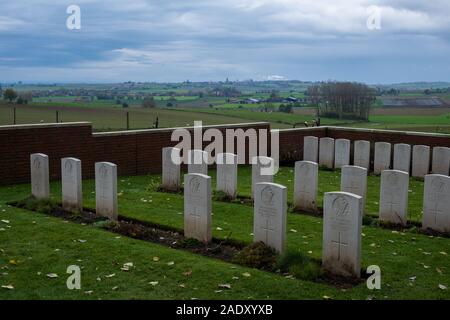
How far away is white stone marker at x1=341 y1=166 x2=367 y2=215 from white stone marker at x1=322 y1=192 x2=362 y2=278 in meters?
4.02

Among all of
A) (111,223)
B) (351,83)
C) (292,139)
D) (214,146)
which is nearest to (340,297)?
(111,223)

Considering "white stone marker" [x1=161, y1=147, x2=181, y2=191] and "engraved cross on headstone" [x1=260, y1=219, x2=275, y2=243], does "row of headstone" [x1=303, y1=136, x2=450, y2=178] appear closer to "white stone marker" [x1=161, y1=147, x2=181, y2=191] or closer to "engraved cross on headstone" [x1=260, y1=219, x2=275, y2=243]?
"white stone marker" [x1=161, y1=147, x2=181, y2=191]

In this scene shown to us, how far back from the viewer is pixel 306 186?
477 inches

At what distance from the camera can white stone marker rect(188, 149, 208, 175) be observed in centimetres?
1415

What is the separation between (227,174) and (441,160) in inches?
317

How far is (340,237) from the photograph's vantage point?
7816mm

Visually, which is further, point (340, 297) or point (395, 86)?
point (395, 86)

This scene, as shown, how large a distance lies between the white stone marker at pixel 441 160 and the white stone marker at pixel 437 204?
25.2ft

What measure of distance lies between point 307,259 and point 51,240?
→ 4.28 meters

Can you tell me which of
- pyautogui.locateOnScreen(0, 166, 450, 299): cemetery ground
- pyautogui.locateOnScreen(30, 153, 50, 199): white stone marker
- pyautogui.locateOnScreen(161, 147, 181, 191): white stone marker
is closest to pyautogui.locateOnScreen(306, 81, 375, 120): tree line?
pyautogui.locateOnScreen(161, 147, 181, 191): white stone marker

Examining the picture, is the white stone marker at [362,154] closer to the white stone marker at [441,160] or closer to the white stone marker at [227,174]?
the white stone marker at [441,160]

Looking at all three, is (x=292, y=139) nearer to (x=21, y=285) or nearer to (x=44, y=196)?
(x=44, y=196)
